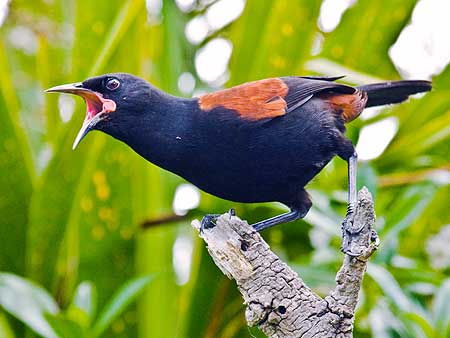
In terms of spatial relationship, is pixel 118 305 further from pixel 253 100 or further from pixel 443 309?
pixel 253 100

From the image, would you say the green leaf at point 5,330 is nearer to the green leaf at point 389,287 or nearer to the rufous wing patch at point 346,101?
the green leaf at point 389,287

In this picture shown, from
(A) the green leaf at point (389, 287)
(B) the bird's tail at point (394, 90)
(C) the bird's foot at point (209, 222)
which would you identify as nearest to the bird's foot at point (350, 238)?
(C) the bird's foot at point (209, 222)

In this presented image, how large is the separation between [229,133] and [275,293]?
0.37m

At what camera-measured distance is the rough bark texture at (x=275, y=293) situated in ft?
6.28

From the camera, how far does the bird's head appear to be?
193 cm

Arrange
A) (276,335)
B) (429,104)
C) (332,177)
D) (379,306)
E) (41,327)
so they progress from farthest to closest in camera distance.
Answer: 1. (429,104)
2. (332,177)
3. (379,306)
4. (41,327)
5. (276,335)

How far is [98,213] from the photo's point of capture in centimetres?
358

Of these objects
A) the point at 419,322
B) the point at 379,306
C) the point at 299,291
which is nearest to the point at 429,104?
the point at 379,306

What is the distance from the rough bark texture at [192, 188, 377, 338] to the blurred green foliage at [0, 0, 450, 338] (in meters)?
1.19

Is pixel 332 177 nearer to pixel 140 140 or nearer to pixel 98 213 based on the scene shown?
pixel 98 213

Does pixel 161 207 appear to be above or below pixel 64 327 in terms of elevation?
above

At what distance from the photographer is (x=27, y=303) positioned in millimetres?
3031

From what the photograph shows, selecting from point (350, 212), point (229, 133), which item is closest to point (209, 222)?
point (229, 133)

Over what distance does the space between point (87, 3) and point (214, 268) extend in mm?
1217
